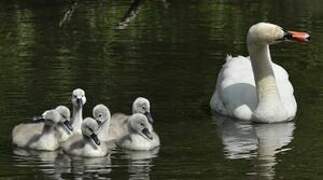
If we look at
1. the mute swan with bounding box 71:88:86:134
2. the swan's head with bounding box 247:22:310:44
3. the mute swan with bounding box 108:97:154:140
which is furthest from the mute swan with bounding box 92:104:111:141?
the swan's head with bounding box 247:22:310:44

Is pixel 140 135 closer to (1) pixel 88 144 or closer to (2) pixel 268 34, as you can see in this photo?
(1) pixel 88 144

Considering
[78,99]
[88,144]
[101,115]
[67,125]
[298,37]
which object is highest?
[298,37]

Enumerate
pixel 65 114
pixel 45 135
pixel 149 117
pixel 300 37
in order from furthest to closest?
pixel 300 37
pixel 149 117
pixel 65 114
pixel 45 135

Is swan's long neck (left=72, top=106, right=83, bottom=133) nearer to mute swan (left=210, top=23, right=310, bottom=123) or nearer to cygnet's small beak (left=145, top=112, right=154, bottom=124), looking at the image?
cygnet's small beak (left=145, top=112, right=154, bottom=124)

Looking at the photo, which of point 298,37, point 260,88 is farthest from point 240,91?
point 298,37

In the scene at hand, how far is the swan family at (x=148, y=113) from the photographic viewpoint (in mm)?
13367

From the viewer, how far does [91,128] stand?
13008 millimetres

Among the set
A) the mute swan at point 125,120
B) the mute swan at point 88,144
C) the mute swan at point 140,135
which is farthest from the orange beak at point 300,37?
the mute swan at point 88,144

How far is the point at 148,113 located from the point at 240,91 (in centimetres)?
230

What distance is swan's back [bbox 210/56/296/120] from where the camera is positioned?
15367mm

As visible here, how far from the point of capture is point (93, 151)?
13000 millimetres

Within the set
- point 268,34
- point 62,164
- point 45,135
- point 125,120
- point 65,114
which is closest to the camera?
point 62,164

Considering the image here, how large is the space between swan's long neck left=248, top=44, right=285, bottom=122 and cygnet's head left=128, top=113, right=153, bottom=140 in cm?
219

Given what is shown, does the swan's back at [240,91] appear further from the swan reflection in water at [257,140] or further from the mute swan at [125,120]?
the mute swan at [125,120]
